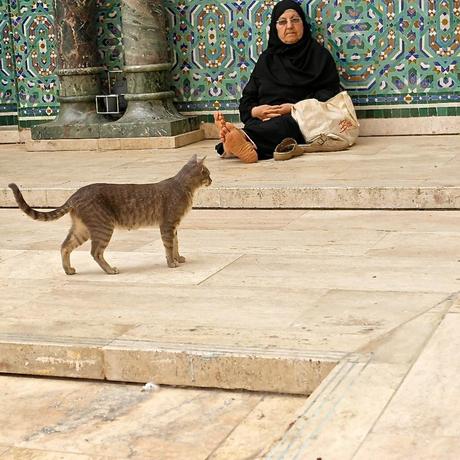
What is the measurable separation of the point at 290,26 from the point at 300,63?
0.30 m

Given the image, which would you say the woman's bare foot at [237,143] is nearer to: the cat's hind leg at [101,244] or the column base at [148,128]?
the column base at [148,128]

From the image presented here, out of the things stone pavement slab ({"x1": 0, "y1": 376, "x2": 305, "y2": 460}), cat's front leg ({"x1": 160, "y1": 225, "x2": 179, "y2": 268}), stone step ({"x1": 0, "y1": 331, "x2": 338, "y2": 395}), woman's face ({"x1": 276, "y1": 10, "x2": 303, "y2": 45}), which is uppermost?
woman's face ({"x1": 276, "y1": 10, "x2": 303, "y2": 45})

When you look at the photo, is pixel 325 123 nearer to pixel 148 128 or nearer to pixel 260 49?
pixel 260 49

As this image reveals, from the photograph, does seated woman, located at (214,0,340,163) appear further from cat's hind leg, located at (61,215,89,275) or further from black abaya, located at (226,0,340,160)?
cat's hind leg, located at (61,215,89,275)

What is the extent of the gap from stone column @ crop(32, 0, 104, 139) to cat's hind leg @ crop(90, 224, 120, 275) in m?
4.51

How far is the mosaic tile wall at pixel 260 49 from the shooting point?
29.5ft

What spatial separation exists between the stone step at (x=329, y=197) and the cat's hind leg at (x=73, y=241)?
74.6 inches

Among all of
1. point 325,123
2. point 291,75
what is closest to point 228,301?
point 325,123

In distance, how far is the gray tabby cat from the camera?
5168mm

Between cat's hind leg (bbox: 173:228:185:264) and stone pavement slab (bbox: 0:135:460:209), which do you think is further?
stone pavement slab (bbox: 0:135:460:209)

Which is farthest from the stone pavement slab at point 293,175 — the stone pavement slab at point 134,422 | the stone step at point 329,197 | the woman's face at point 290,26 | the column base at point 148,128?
the stone pavement slab at point 134,422

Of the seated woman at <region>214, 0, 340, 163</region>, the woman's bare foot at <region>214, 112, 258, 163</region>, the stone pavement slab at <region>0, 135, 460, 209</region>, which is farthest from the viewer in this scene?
the seated woman at <region>214, 0, 340, 163</region>

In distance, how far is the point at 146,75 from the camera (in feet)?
31.3

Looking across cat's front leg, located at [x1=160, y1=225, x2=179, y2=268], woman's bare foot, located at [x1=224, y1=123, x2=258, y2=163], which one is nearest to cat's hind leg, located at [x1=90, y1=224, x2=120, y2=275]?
cat's front leg, located at [x1=160, y1=225, x2=179, y2=268]
